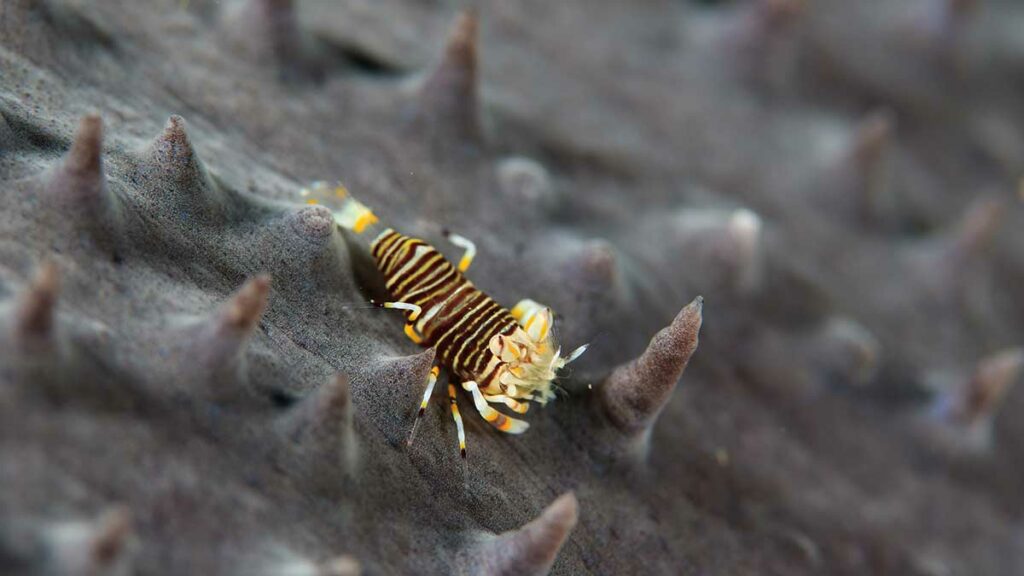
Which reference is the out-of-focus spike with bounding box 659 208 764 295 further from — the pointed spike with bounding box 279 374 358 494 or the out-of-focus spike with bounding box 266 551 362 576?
the out-of-focus spike with bounding box 266 551 362 576

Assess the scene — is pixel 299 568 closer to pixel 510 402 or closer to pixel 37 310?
pixel 37 310

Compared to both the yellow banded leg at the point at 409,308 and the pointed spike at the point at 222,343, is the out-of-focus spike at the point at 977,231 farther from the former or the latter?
the pointed spike at the point at 222,343

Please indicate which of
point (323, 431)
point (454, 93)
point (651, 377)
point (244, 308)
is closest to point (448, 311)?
point (651, 377)

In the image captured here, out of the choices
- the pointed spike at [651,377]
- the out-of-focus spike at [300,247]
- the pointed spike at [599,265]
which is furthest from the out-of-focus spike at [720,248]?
the out-of-focus spike at [300,247]

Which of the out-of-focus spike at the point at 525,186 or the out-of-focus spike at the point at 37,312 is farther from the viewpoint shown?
the out-of-focus spike at the point at 525,186

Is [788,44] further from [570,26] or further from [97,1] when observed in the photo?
[97,1]

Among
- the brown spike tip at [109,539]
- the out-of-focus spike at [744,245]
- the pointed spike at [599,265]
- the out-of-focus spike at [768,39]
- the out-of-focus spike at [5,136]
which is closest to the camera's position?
the brown spike tip at [109,539]

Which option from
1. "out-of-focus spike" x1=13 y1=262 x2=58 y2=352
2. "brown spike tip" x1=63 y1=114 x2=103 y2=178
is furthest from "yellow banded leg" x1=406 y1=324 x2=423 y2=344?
"out-of-focus spike" x1=13 y1=262 x2=58 y2=352
